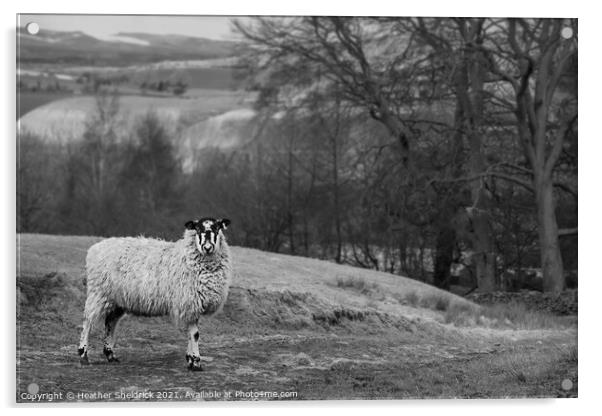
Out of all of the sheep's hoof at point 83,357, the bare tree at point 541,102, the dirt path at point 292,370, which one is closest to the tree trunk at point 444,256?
the bare tree at point 541,102

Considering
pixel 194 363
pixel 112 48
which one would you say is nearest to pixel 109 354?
pixel 194 363

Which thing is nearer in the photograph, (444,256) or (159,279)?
(159,279)

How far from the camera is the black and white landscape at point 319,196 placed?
12094 millimetres

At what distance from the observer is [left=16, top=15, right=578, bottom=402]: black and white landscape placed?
12.1 meters

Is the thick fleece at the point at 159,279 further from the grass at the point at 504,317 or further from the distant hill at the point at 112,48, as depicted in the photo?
the grass at the point at 504,317

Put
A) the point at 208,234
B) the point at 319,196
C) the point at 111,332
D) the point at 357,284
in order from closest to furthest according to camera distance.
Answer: the point at 208,234 < the point at 111,332 < the point at 357,284 < the point at 319,196

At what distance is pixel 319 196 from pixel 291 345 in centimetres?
428

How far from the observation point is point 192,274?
11461mm

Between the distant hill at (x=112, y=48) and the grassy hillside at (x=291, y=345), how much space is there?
8.11ft

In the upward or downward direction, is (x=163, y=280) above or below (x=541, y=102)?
below

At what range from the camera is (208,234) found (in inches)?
447

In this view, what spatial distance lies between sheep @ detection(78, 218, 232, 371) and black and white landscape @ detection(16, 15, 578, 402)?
1.49ft

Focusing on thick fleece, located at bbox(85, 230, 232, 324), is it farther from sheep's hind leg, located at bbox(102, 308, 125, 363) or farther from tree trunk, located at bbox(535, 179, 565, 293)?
tree trunk, located at bbox(535, 179, 565, 293)

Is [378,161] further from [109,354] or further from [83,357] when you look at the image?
[83,357]
